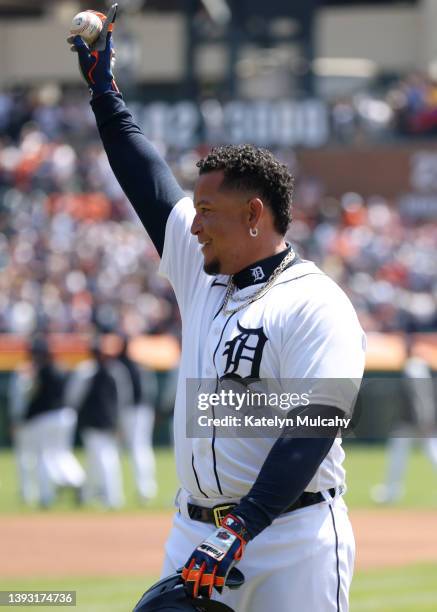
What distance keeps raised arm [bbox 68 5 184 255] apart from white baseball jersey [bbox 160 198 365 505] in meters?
0.41

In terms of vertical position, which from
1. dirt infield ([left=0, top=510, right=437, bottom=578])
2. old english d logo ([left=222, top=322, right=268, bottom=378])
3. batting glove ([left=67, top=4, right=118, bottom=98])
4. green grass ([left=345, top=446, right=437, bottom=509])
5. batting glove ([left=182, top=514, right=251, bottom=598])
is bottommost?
green grass ([left=345, top=446, right=437, bottom=509])

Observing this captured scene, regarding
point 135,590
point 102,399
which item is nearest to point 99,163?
point 102,399

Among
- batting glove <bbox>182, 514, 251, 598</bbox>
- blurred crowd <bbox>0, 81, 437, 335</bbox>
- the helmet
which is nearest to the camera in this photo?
batting glove <bbox>182, 514, 251, 598</bbox>

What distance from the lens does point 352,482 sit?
15.1 m

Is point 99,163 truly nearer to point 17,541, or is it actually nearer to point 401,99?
point 401,99

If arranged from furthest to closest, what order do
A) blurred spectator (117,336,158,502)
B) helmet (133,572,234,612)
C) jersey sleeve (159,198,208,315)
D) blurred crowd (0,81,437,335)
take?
blurred crowd (0,81,437,335) < blurred spectator (117,336,158,502) < jersey sleeve (159,198,208,315) < helmet (133,572,234,612)

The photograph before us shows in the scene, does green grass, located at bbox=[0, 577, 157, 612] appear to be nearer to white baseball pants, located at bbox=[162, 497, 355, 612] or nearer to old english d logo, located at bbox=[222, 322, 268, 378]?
white baseball pants, located at bbox=[162, 497, 355, 612]

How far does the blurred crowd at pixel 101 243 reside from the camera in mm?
19875

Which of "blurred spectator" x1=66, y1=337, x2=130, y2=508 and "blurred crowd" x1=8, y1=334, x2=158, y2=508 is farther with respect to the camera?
"blurred crowd" x1=8, y1=334, x2=158, y2=508

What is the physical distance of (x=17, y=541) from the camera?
1059 cm

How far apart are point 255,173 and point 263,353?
20.6 inches

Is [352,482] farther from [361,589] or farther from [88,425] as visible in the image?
[361,589]

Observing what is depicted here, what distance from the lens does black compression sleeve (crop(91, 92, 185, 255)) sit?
4000 millimetres

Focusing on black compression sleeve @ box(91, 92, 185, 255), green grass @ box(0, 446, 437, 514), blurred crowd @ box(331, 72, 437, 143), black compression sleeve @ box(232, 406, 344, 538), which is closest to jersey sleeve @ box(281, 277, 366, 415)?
black compression sleeve @ box(232, 406, 344, 538)
